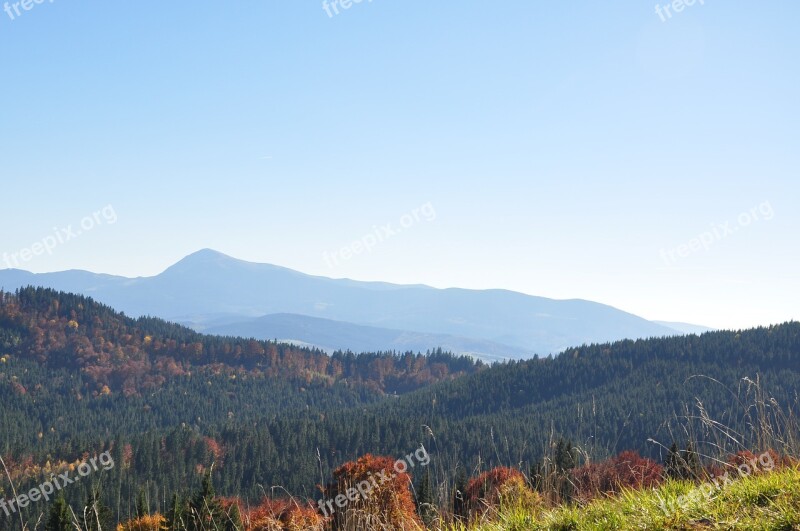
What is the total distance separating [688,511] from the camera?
646 centimetres

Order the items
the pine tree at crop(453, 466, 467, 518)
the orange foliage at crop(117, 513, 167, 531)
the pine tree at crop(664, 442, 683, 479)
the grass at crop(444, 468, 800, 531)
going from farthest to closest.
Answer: the orange foliage at crop(117, 513, 167, 531) < the pine tree at crop(664, 442, 683, 479) < the pine tree at crop(453, 466, 467, 518) < the grass at crop(444, 468, 800, 531)

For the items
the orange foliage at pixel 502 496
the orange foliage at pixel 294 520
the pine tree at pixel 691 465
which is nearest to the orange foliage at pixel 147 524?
the orange foliage at pixel 294 520

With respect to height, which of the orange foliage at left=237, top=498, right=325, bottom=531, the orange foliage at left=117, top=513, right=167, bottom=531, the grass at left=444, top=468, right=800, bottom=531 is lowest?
the orange foliage at left=117, top=513, right=167, bottom=531

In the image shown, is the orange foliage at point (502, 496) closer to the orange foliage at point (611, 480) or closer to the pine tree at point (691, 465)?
the orange foliage at point (611, 480)

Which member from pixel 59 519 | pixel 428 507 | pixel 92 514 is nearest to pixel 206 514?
pixel 428 507

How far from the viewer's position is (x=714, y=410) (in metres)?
173

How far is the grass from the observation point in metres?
6.13

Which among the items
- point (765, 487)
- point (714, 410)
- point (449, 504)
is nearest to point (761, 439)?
point (765, 487)

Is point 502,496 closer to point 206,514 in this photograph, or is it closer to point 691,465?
point 691,465

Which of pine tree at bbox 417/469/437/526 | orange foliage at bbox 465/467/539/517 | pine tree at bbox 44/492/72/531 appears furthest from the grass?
pine tree at bbox 44/492/72/531

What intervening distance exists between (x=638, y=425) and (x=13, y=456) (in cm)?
15201

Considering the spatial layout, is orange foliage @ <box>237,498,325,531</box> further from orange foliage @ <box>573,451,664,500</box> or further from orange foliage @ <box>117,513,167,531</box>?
orange foliage @ <box>117,513,167,531</box>

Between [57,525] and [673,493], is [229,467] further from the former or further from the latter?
[673,493]

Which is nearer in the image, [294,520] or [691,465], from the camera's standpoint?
[294,520]
